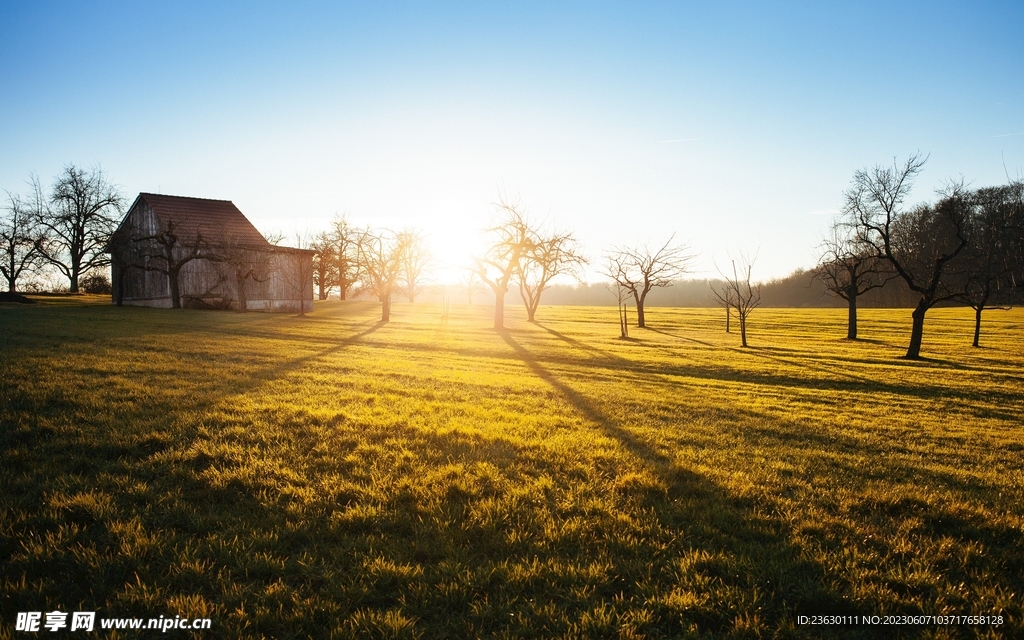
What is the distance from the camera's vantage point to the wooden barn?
128ft

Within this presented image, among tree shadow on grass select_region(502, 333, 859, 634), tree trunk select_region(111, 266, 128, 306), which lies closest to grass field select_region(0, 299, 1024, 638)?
tree shadow on grass select_region(502, 333, 859, 634)

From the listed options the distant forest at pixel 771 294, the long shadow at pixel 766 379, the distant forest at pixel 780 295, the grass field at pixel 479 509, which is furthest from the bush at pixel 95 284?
the grass field at pixel 479 509

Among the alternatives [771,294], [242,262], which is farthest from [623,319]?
[771,294]

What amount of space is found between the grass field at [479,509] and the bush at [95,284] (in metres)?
54.3

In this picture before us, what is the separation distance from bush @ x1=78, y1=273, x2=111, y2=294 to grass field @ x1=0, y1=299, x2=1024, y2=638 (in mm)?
54256

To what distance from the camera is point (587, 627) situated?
11.1ft

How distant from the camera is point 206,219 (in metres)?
42.2

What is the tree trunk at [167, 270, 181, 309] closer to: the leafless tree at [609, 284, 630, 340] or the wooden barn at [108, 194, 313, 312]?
the wooden barn at [108, 194, 313, 312]

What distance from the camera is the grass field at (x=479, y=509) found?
11.8 feet

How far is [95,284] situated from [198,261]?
80.9ft

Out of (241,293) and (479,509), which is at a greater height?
(241,293)

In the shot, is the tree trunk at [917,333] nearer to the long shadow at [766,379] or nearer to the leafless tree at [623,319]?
the long shadow at [766,379]

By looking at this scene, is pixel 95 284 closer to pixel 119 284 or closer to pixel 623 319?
pixel 119 284

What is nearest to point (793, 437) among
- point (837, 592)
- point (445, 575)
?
point (837, 592)
